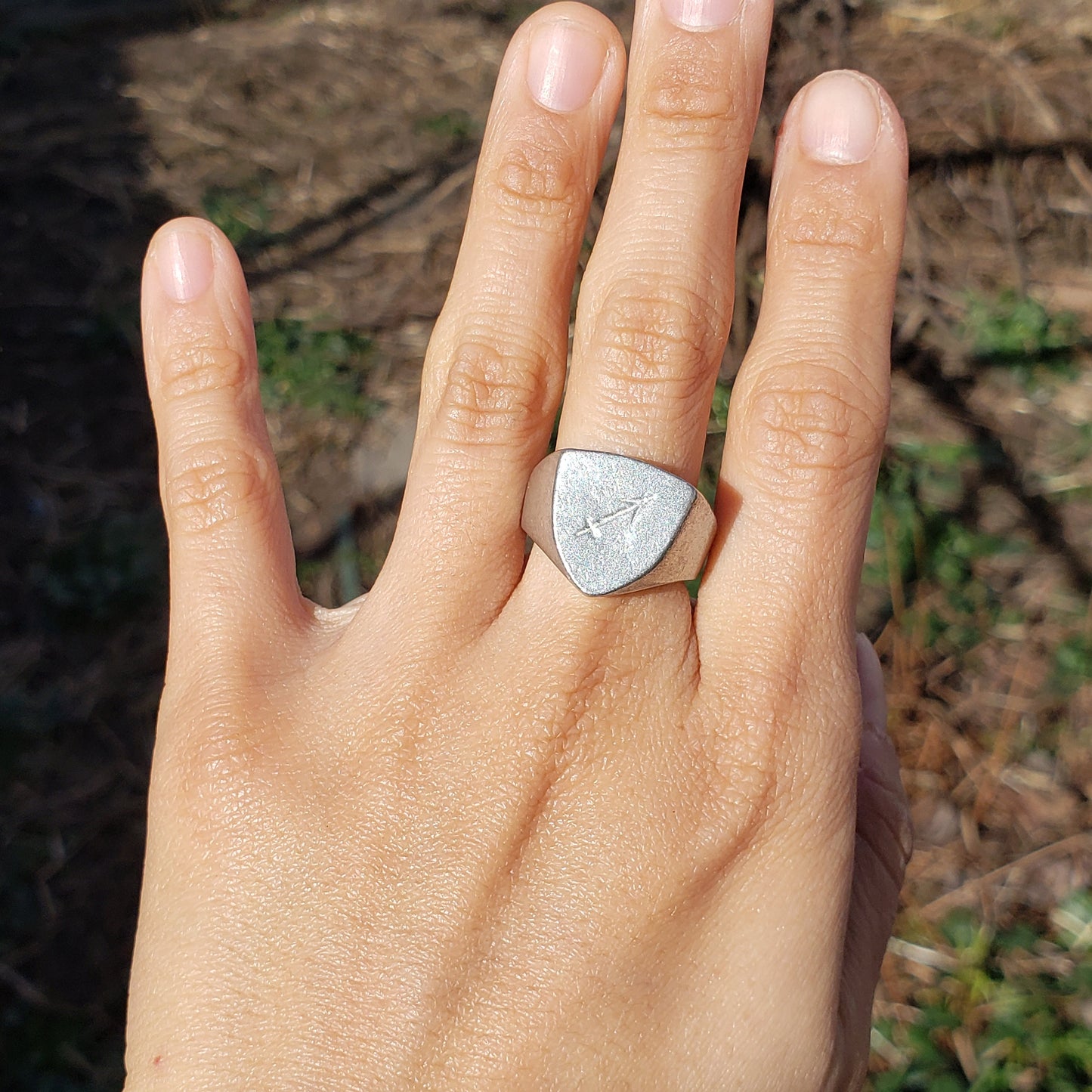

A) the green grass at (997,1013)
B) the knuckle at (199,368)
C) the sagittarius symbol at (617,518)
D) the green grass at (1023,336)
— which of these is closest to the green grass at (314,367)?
Result: the knuckle at (199,368)

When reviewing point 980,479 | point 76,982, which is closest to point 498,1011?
point 76,982

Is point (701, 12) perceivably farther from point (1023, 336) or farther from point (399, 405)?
point (1023, 336)

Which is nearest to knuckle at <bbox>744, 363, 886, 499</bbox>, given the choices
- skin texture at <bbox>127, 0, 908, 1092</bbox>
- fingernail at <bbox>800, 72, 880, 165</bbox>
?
skin texture at <bbox>127, 0, 908, 1092</bbox>

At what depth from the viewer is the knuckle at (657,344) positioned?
1.77 m

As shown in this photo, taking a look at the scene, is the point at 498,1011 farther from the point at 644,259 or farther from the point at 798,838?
the point at 644,259

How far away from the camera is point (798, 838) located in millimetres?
1638

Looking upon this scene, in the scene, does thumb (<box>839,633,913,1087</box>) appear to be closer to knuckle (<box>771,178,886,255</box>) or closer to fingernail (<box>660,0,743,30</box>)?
knuckle (<box>771,178,886,255</box>)

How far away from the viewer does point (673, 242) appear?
1.82m

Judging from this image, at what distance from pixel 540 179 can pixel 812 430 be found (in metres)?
0.70

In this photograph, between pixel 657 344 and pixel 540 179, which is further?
pixel 540 179


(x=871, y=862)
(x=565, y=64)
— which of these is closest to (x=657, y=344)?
(x=565, y=64)

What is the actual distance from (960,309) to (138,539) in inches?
122

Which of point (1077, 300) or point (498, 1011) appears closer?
point (498, 1011)

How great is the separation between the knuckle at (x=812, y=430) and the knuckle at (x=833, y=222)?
22cm
